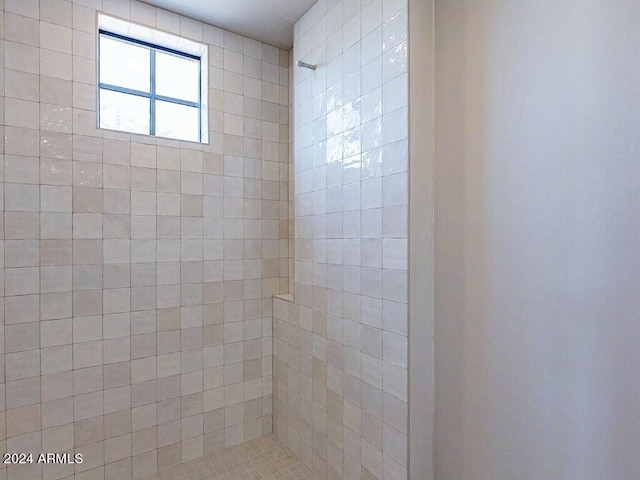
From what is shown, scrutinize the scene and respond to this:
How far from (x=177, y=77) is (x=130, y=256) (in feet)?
4.29

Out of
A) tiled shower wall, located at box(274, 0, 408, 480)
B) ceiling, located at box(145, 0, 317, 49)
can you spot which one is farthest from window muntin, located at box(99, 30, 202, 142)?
tiled shower wall, located at box(274, 0, 408, 480)

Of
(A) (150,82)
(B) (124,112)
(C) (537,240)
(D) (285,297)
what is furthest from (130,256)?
(C) (537,240)

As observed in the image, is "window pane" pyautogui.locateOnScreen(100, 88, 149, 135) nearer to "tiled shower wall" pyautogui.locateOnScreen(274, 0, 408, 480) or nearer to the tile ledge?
"tiled shower wall" pyautogui.locateOnScreen(274, 0, 408, 480)

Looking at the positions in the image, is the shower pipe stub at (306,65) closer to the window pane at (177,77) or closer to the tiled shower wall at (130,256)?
the tiled shower wall at (130,256)

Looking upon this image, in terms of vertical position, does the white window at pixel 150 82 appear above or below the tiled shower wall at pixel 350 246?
above

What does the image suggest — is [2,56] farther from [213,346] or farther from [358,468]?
[358,468]

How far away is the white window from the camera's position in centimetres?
225

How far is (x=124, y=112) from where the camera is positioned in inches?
90.9

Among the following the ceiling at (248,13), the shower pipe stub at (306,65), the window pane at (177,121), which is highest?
the ceiling at (248,13)

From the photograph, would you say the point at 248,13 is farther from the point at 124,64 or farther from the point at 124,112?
the point at 124,112

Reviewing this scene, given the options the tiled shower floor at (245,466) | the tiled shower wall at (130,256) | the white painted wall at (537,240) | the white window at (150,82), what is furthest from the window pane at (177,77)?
the tiled shower floor at (245,466)

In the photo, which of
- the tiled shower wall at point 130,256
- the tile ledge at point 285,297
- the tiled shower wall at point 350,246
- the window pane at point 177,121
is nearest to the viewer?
the tiled shower wall at point 350,246

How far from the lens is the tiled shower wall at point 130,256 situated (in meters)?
1.95

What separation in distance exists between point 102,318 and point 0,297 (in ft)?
1.62
